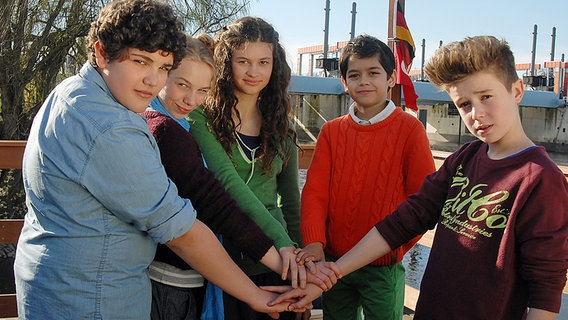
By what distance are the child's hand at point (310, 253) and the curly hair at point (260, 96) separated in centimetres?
32

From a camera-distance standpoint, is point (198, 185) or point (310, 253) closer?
point (198, 185)

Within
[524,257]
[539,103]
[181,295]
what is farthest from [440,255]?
[539,103]

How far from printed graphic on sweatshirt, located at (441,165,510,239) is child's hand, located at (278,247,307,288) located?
502 mm

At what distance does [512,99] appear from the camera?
1.40 m

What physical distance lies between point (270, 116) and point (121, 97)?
774 millimetres

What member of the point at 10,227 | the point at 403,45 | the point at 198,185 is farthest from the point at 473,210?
the point at 403,45

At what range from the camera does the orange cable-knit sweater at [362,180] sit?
2010 mm

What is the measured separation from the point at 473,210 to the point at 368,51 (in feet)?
3.18

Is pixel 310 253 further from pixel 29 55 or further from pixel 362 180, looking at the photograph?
pixel 29 55

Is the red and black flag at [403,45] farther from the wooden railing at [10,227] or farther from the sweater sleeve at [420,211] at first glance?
the sweater sleeve at [420,211]

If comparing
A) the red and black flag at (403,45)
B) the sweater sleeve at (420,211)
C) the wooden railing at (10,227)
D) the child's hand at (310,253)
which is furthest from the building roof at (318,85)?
the sweater sleeve at (420,211)

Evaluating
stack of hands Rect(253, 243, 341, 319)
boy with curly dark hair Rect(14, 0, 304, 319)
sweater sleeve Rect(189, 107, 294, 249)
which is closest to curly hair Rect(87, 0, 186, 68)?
boy with curly dark hair Rect(14, 0, 304, 319)

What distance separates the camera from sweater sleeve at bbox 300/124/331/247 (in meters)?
1.99

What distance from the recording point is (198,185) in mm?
1540
